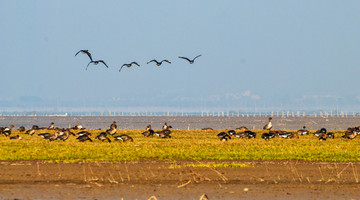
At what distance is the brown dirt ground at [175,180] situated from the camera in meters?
19.2

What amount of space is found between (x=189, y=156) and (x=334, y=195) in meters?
13.9

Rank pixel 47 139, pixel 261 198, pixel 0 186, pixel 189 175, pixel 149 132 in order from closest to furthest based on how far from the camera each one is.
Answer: pixel 261 198 < pixel 0 186 < pixel 189 175 < pixel 47 139 < pixel 149 132

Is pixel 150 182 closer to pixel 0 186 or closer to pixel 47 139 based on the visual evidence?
pixel 0 186

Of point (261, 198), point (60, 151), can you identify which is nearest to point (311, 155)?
point (60, 151)

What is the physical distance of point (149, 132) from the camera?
5169 cm

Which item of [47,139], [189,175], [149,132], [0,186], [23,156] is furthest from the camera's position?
[149,132]

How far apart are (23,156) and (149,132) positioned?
20.4 m

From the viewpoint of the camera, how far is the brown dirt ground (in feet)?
63.2

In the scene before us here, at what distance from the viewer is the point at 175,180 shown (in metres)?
22.6

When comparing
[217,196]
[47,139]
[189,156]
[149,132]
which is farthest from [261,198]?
[149,132]

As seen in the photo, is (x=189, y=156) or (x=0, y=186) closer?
(x=0, y=186)

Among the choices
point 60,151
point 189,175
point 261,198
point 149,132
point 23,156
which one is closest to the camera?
point 261,198

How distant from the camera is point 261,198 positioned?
18.6 m

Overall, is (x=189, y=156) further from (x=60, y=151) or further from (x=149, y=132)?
(x=149, y=132)
